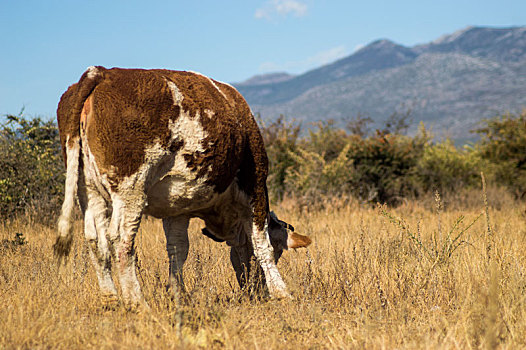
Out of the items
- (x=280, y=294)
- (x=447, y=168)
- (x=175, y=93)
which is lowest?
(x=447, y=168)

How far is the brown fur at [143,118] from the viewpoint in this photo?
151 inches

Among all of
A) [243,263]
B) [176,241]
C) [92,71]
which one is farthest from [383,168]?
[92,71]

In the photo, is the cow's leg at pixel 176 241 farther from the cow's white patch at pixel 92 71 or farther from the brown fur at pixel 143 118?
the cow's white patch at pixel 92 71

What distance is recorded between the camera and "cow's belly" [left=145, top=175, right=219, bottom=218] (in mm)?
4156

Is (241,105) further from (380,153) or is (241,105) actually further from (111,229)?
(380,153)

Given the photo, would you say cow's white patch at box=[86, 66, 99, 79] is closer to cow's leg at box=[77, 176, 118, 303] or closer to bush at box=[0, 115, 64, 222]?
cow's leg at box=[77, 176, 118, 303]

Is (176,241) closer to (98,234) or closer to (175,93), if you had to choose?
(98,234)

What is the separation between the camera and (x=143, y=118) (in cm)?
390

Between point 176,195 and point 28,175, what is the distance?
6.53m

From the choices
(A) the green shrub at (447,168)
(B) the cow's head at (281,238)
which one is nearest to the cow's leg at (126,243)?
(B) the cow's head at (281,238)

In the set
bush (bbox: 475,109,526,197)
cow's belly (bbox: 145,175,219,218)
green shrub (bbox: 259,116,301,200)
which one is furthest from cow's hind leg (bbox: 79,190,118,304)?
bush (bbox: 475,109,526,197)

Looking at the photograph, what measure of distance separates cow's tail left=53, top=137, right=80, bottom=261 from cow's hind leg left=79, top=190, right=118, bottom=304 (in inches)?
7.7

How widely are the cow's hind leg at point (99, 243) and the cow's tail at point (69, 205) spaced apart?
7.7 inches

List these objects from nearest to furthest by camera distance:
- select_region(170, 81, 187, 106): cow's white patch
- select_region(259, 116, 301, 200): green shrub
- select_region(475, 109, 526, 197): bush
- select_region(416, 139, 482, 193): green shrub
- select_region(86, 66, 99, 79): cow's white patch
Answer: select_region(86, 66, 99, 79): cow's white patch, select_region(170, 81, 187, 106): cow's white patch, select_region(259, 116, 301, 200): green shrub, select_region(416, 139, 482, 193): green shrub, select_region(475, 109, 526, 197): bush
